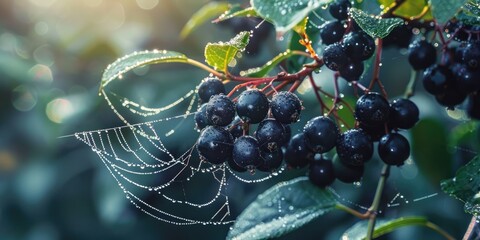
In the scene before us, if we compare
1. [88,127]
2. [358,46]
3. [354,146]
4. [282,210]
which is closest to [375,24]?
[358,46]

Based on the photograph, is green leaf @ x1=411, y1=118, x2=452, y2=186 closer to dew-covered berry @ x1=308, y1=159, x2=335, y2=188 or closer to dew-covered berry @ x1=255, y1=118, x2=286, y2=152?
dew-covered berry @ x1=308, y1=159, x2=335, y2=188

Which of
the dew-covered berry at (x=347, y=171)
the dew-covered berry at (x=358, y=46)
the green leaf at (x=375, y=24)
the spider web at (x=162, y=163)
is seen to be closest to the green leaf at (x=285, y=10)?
the green leaf at (x=375, y=24)

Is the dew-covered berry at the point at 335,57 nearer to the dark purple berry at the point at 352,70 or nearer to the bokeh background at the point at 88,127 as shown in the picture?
the dark purple berry at the point at 352,70

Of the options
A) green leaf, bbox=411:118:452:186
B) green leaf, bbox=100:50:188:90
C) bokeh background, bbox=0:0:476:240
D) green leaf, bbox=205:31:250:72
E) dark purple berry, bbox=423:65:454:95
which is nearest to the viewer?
green leaf, bbox=205:31:250:72

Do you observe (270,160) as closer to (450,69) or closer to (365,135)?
(365,135)

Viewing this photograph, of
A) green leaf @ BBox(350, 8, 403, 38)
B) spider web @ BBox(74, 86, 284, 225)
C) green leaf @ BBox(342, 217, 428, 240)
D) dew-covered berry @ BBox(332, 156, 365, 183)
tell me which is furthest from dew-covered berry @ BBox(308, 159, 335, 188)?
spider web @ BBox(74, 86, 284, 225)

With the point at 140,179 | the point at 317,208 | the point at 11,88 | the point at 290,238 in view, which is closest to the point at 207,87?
the point at 317,208
